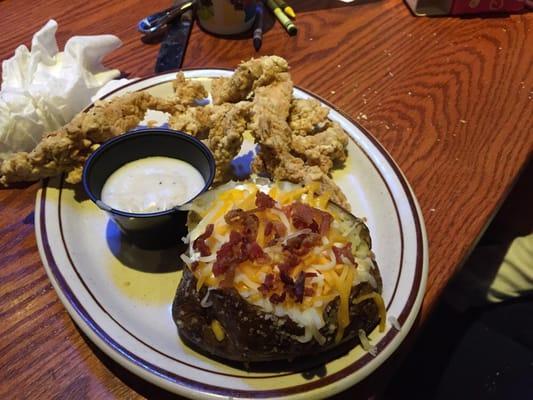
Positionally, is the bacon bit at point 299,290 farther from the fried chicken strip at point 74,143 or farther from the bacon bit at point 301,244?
the fried chicken strip at point 74,143

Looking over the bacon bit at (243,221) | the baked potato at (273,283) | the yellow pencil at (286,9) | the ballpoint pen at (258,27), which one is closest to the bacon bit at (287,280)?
the baked potato at (273,283)

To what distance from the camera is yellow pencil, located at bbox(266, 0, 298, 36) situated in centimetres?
182

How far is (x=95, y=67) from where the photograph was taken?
5.09ft

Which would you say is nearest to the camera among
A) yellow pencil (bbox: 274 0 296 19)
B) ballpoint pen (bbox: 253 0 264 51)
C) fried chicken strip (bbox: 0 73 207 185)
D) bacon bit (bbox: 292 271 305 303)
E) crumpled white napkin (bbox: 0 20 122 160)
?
bacon bit (bbox: 292 271 305 303)

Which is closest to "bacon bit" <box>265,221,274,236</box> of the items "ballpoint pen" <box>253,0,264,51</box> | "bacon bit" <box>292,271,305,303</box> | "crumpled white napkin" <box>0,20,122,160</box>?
"bacon bit" <box>292,271,305,303</box>

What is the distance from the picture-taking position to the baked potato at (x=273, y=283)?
2.83ft

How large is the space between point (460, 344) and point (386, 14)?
47.7 inches

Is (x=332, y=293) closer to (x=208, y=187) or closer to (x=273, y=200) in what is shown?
(x=273, y=200)

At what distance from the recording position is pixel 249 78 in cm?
138

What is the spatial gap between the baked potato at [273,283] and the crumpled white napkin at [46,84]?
2.04 ft

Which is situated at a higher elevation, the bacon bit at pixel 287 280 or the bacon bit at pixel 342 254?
the bacon bit at pixel 287 280

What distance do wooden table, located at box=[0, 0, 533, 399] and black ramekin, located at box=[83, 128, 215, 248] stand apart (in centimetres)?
22

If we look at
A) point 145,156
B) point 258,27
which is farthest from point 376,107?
point 145,156

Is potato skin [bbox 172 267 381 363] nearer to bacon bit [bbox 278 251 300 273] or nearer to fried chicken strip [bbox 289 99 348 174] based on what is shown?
bacon bit [bbox 278 251 300 273]
